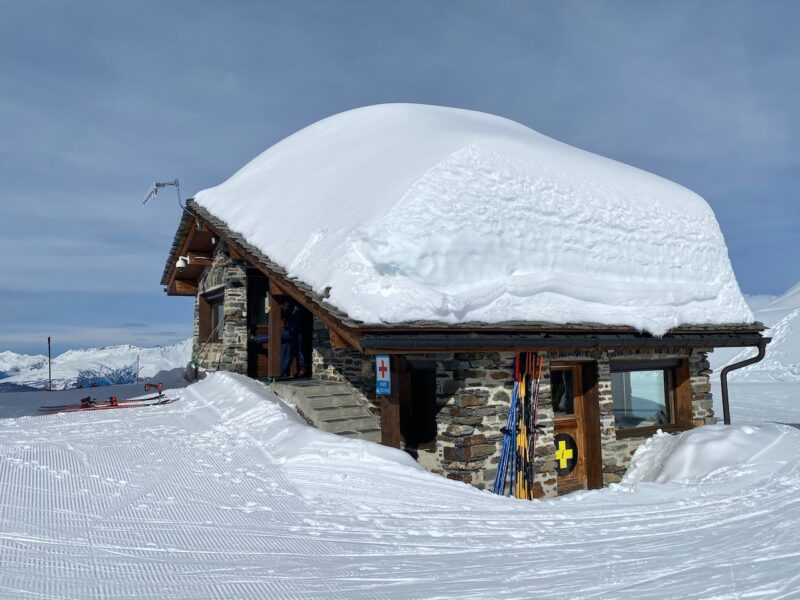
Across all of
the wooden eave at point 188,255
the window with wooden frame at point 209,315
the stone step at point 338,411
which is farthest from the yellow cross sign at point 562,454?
the wooden eave at point 188,255

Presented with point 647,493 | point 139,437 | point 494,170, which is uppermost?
point 494,170

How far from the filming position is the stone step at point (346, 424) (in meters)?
8.09

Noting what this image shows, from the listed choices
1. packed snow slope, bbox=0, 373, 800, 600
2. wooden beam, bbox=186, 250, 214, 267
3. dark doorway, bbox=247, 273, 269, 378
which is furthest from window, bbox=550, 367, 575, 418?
wooden beam, bbox=186, 250, 214, 267

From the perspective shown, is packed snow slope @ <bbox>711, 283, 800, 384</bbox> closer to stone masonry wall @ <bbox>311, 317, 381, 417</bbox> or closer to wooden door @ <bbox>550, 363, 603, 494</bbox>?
wooden door @ <bbox>550, 363, 603, 494</bbox>

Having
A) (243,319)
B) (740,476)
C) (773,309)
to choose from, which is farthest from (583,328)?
(773,309)

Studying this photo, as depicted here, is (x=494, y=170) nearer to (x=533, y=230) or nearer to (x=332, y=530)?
(x=533, y=230)

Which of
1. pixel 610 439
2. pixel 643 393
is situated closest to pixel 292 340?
pixel 610 439

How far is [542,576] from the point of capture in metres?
3.92

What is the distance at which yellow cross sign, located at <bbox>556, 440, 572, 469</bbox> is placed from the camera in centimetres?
866

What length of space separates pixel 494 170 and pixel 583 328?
2.99 meters

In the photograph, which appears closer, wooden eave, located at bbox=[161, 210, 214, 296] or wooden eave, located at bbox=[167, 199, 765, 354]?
wooden eave, located at bbox=[167, 199, 765, 354]

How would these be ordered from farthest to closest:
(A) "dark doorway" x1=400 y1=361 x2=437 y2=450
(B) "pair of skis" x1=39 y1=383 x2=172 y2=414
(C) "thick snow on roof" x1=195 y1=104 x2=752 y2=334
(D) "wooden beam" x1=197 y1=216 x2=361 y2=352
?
(B) "pair of skis" x1=39 y1=383 x2=172 y2=414, (A) "dark doorway" x1=400 y1=361 x2=437 y2=450, (C) "thick snow on roof" x1=195 y1=104 x2=752 y2=334, (D) "wooden beam" x1=197 y1=216 x2=361 y2=352

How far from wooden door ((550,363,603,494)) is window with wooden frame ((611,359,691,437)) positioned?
617 mm

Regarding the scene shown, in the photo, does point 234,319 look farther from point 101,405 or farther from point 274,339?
point 101,405
